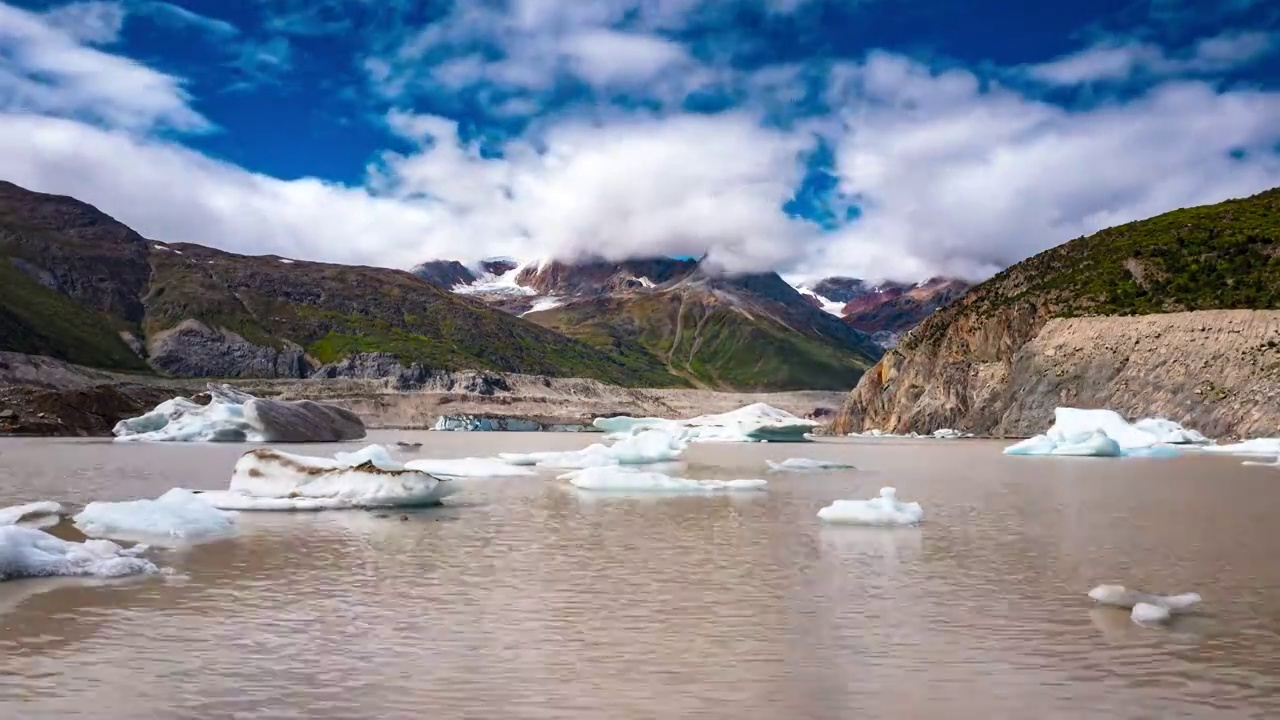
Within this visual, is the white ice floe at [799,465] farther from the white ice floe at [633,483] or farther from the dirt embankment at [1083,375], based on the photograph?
the dirt embankment at [1083,375]

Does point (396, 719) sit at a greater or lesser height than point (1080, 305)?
lesser

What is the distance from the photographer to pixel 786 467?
137ft

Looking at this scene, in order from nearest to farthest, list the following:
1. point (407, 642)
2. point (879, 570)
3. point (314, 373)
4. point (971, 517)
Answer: point (407, 642) < point (879, 570) < point (971, 517) < point (314, 373)

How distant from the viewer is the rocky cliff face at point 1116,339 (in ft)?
241

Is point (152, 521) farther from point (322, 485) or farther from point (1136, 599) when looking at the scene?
point (1136, 599)

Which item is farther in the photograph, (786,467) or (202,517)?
→ (786,467)

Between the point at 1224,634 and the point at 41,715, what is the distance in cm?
1137

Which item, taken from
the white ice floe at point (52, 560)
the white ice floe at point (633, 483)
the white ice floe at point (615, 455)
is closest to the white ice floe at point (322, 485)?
the white ice floe at point (633, 483)

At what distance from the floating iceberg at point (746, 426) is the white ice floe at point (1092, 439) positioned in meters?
20.6

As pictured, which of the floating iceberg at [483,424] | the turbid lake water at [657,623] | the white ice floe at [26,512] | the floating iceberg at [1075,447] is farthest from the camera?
the floating iceberg at [483,424]

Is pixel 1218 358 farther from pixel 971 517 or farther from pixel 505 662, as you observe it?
pixel 505 662

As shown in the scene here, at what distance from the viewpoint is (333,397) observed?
152750 mm

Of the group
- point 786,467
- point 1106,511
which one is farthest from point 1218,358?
point 1106,511

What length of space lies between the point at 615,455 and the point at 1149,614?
1191 inches
